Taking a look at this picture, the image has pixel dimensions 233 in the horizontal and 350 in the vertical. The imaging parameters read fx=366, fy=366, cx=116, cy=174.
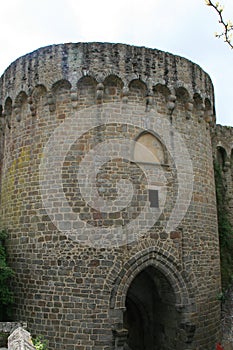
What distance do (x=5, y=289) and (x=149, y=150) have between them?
5.00 m

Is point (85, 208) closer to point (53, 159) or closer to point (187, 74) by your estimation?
point (53, 159)

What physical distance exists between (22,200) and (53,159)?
136cm

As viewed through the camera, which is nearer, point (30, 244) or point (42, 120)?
point (30, 244)

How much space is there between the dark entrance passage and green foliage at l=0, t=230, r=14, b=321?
352 centimetres

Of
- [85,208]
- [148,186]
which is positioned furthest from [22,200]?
[148,186]

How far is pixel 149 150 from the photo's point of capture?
9.62m

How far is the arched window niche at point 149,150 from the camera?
9484mm

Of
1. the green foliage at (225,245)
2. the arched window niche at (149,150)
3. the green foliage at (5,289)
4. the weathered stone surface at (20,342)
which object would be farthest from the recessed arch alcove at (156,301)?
the green foliage at (225,245)

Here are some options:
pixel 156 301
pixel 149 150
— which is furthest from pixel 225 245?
pixel 149 150

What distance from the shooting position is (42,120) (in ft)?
31.6

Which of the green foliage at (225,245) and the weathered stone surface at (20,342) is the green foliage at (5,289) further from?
the green foliage at (225,245)

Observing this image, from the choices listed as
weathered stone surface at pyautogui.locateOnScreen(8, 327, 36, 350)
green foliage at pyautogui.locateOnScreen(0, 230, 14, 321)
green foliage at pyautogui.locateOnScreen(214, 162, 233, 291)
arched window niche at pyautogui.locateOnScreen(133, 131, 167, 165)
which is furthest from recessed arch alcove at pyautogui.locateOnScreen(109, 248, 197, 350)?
green foliage at pyautogui.locateOnScreen(214, 162, 233, 291)

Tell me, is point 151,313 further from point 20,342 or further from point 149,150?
point 20,342

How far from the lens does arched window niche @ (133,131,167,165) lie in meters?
9.48
